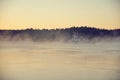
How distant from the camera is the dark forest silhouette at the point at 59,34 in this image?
258 centimetres

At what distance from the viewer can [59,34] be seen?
2.60 m

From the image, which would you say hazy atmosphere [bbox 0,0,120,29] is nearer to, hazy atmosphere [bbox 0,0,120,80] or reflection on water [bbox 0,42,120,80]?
hazy atmosphere [bbox 0,0,120,80]

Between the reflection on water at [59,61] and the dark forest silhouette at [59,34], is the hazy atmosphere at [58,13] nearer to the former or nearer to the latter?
the dark forest silhouette at [59,34]

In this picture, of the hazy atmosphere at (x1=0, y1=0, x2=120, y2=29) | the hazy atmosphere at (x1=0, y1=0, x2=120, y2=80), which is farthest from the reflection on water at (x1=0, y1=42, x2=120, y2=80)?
the hazy atmosphere at (x1=0, y1=0, x2=120, y2=29)

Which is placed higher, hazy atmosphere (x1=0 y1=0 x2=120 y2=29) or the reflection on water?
hazy atmosphere (x1=0 y1=0 x2=120 y2=29)

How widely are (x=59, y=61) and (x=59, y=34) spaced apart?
0.20 m

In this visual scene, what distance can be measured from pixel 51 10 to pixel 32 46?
1.01ft

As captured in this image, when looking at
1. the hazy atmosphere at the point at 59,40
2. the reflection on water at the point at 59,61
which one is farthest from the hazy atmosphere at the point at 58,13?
the reflection on water at the point at 59,61

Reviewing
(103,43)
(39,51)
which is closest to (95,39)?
(103,43)

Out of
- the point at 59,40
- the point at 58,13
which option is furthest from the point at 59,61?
the point at 58,13

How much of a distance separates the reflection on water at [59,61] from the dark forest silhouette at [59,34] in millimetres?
47

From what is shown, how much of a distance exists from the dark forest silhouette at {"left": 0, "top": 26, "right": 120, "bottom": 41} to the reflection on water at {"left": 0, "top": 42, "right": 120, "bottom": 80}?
47 millimetres

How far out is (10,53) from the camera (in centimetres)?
261

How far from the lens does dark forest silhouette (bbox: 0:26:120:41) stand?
258cm
